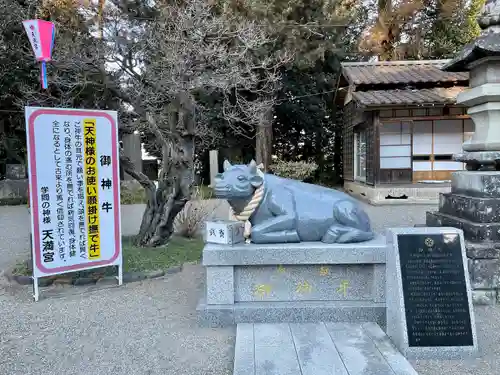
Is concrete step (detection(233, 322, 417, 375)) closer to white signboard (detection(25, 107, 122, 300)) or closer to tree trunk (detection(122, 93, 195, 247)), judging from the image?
white signboard (detection(25, 107, 122, 300))

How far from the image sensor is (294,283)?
394 cm

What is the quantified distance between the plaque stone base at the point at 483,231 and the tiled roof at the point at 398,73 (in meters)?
9.18

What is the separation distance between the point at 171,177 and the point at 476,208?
436 cm

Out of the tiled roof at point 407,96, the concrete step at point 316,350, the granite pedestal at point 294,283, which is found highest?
the tiled roof at point 407,96

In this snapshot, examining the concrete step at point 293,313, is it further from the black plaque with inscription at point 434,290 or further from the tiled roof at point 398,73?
the tiled roof at point 398,73

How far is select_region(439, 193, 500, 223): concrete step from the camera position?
441 centimetres

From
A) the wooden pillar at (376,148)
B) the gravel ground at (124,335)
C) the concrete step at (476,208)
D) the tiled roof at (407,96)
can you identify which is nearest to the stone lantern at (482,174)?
the concrete step at (476,208)

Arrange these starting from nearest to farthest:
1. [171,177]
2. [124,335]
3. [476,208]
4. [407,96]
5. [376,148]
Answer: [124,335] < [476,208] < [171,177] < [407,96] < [376,148]

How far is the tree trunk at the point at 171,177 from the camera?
642cm

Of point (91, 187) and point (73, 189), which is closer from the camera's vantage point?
point (73, 189)

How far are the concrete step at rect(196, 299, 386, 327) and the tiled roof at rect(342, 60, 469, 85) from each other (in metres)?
10.6

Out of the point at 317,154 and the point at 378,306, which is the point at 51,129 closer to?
the point at 378,306

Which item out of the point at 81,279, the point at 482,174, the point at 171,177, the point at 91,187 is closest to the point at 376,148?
→ the point at 171,177

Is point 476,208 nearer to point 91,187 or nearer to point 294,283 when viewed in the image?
point 294,283
